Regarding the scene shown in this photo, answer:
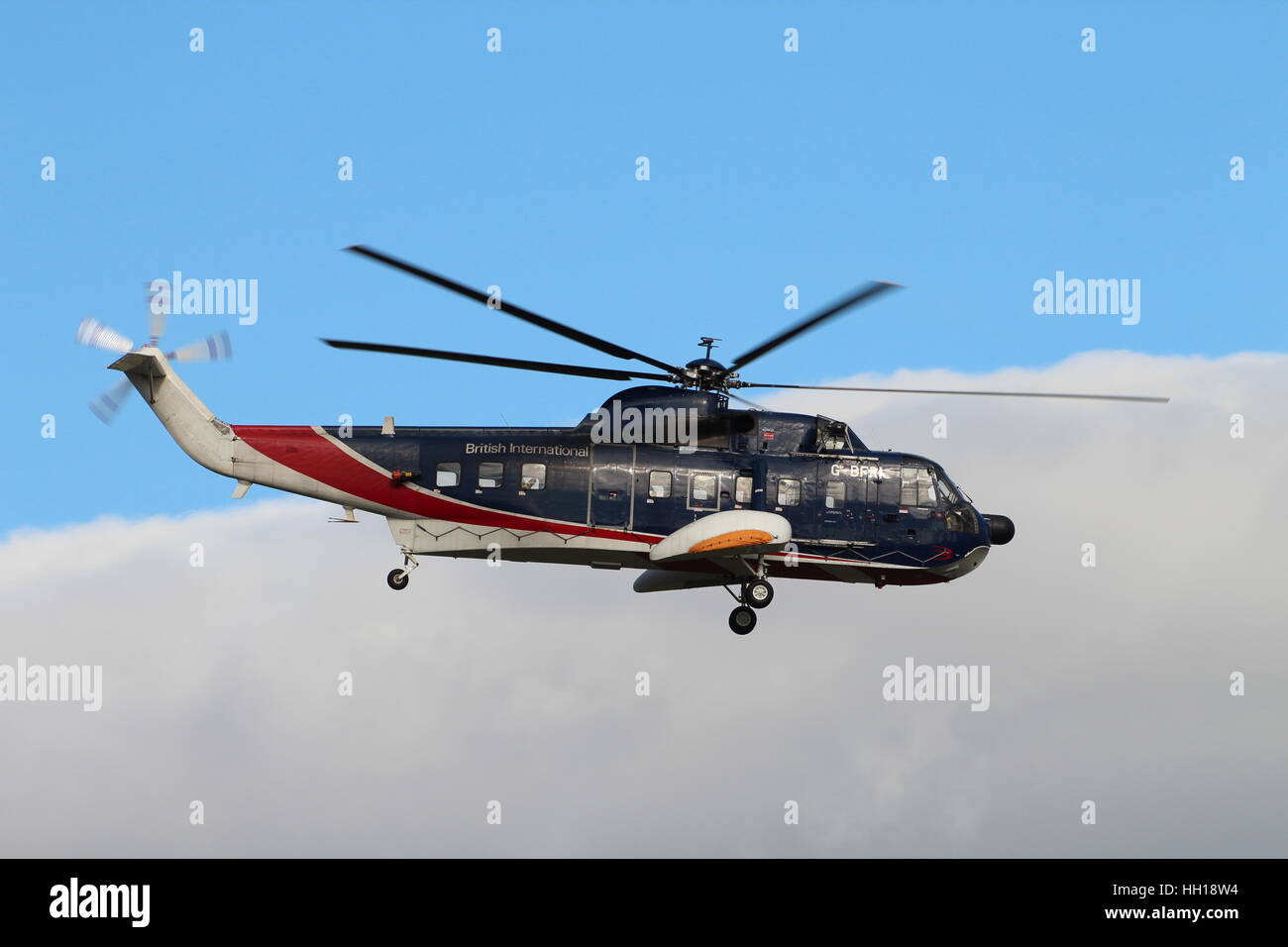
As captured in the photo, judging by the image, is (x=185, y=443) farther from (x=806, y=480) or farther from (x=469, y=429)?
(x=806, y=480)

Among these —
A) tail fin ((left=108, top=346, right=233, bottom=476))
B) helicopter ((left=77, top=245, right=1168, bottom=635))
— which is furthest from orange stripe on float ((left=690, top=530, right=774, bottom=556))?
tail fin ((left=108, top=346, right=233, bottom=476))

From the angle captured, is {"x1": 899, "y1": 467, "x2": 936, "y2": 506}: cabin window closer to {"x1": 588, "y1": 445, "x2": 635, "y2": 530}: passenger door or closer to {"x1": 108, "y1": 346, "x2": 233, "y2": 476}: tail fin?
{"x1": 588, "y1": 445, "x2": 635, "y2": 530}: passenger door

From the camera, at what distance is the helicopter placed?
51750 mm

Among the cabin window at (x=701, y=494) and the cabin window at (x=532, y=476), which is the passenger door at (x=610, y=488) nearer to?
the cabin window at (x=532, y=476)

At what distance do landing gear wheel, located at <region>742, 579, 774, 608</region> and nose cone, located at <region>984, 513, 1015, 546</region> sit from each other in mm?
6121

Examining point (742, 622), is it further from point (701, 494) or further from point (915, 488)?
point (915, 488)

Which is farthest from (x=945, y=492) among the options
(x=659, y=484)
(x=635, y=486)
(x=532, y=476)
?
(x=532, y=476)

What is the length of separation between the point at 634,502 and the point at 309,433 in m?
8.00

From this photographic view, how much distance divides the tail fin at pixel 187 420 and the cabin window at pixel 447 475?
194 inches
